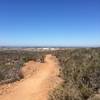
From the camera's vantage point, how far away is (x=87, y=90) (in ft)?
35.6

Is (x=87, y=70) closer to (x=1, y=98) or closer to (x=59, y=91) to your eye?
(x=59, y=91)

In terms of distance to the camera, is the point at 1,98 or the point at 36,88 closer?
the point at 1,98

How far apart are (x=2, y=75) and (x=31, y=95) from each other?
6531 mm

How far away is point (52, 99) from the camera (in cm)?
1026

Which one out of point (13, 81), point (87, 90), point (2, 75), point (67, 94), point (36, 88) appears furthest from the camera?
point (2, 75)

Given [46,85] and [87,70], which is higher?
[87,70]

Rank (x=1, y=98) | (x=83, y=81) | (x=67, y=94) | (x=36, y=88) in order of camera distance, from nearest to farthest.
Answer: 1. (x=67, y=94)
2. (x=1, y=98)
3. (x=83, y=81)
4. (x=36, y=88)

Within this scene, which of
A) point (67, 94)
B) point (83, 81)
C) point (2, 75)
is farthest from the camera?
point (2, 75)

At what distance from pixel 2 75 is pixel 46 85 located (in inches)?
202

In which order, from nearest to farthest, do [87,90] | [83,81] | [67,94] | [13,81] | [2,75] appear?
[67,94] < [87,90] < [83,81] < [13,81] < [2,75]

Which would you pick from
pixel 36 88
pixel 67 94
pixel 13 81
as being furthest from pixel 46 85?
pixel 67 94

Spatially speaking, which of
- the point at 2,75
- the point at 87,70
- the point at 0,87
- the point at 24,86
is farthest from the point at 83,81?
the point at 2,75

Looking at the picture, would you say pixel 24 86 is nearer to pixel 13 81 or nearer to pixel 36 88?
pixel 36 88

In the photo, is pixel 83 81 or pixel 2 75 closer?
pixel 83 81
